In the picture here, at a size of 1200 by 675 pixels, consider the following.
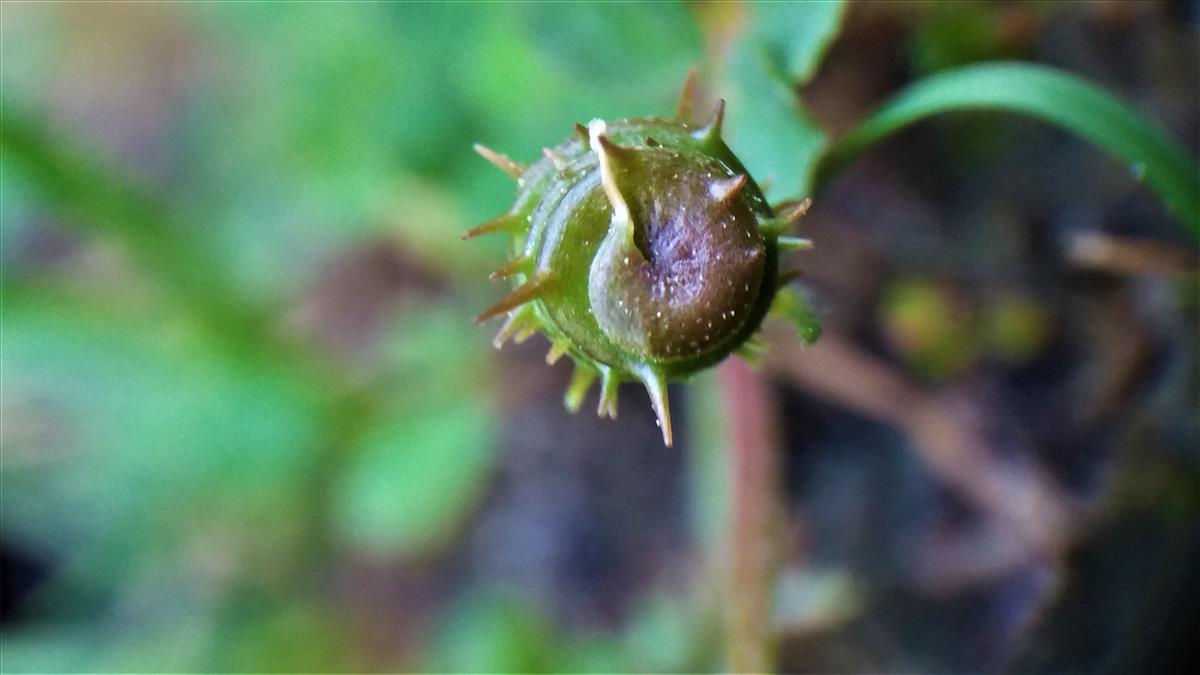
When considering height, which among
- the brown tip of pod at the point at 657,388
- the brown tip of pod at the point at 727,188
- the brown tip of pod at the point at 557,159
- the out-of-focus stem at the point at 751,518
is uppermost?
the out-of-focus stem at the point at 751,518

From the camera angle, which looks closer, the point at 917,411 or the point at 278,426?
the point at 917,411

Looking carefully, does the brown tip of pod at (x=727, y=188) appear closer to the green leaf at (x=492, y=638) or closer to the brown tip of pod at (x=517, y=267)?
the brown tip of pod at (x=517, y=267)

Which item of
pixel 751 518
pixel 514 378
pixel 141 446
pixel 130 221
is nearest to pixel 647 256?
Result: pixel 751 518

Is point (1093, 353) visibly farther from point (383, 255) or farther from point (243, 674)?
point (243, 674)

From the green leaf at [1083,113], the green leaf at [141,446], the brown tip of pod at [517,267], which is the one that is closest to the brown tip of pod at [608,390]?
the brown tip of pod at [517,267]

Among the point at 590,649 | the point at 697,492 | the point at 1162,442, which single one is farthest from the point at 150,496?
the point at 1162,442

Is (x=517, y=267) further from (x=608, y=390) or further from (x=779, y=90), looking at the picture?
(x=779, y=90)

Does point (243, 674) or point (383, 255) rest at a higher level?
point (383, 255)
